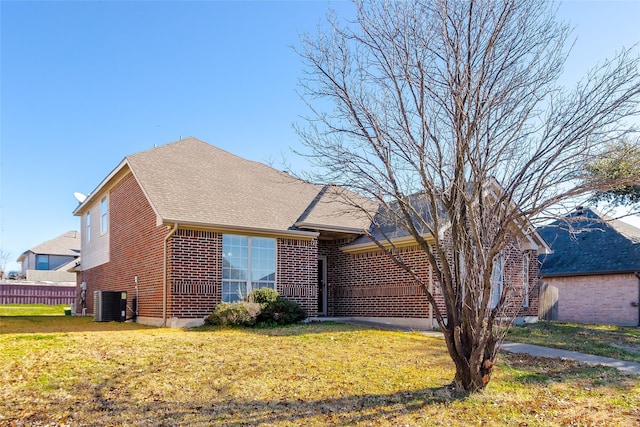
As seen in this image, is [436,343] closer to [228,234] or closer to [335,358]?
[335,358]

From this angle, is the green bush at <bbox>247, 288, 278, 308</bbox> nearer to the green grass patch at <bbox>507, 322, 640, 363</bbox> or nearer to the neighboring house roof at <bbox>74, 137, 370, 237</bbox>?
the neighboring house roof at <bbox>74, 137, 370, 237</bbox>

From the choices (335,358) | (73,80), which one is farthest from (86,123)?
(335,358)

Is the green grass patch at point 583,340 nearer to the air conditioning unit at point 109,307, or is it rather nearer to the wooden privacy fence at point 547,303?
the wooden privacy fence at point 547,303

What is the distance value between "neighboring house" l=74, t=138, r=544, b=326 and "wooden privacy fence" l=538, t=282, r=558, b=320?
3.31ft

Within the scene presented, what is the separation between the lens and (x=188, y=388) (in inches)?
270

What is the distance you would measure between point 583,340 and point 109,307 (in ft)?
42.5

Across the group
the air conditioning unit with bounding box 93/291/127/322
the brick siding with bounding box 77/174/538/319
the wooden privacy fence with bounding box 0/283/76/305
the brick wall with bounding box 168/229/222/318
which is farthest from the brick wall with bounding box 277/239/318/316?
the wooden privacy fence with bounding box 0/283/76/305

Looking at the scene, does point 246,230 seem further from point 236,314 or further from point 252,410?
point 252,410

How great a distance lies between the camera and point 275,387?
710 centimetres

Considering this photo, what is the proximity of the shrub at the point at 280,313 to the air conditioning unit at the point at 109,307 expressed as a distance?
5.02 m

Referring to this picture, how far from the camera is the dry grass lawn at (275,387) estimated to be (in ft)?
19.6

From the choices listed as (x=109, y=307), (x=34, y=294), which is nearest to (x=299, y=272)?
(x=109, y=307)

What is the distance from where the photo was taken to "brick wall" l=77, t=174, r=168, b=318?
1423 centimetres

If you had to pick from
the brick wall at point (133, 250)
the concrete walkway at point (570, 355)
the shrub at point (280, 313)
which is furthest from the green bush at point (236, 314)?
the concrete walkway at point (570, 355)
